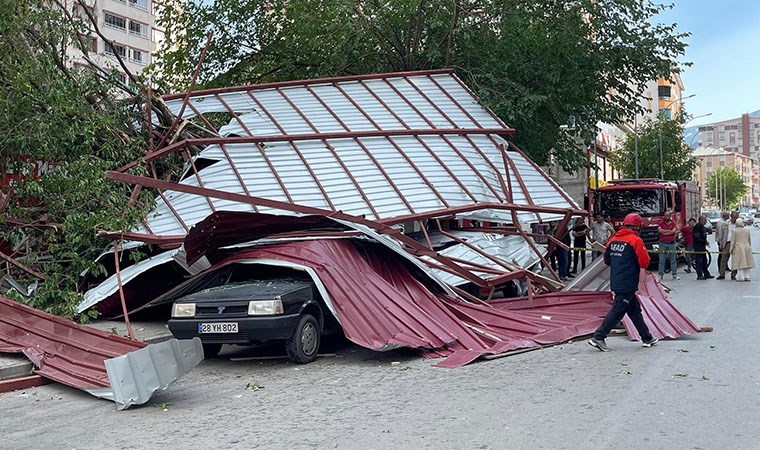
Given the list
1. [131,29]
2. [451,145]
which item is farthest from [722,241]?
[131,29]

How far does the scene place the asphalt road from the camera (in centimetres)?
586

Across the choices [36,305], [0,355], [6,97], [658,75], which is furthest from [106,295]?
[658,75]

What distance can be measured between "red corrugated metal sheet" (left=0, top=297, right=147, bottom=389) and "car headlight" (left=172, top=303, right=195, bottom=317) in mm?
990

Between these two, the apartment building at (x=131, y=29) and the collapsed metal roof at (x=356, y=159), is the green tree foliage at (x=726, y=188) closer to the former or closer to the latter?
the apartment building at (x=131, y=29)

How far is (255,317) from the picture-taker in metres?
9.10

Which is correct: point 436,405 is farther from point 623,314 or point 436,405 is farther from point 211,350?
point 211,350

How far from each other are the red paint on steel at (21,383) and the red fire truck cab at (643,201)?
19726mm

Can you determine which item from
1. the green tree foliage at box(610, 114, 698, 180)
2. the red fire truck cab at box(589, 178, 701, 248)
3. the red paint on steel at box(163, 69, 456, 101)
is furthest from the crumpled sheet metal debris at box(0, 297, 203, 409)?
the green tree foliage at box(610, 114, 698, 180)

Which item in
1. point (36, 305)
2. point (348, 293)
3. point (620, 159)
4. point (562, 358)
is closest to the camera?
point (562, 358)

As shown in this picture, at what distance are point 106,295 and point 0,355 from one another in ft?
8.40

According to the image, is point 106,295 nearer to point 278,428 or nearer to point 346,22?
point 278,428

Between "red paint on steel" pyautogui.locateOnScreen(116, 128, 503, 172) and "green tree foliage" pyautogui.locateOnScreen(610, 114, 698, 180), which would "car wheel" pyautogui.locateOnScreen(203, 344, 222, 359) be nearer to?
Result: "red paint on steel" pyautogui.locateOnScreen(116, 128, 503, 172)

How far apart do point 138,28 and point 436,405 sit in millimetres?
58393

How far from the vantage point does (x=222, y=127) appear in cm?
1608
